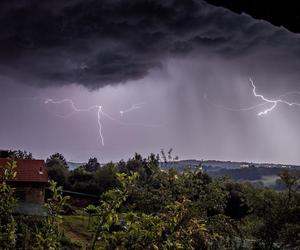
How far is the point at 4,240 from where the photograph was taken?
482 cm

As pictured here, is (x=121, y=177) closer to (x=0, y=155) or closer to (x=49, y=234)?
(x=49, y=234)

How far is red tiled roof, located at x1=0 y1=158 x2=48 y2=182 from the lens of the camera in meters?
46.1

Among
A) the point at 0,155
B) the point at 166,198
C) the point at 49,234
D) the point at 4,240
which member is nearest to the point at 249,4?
the point at 49,234

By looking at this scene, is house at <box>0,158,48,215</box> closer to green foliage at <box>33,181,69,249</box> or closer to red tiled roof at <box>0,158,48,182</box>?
red tiled roof at <box>0,158,48,182</box>

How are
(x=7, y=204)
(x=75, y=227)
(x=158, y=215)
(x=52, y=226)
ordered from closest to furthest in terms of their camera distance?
(x=52, y=226) → (x=7, y=204) → (x=158, y=215) → (x=75, y=227)

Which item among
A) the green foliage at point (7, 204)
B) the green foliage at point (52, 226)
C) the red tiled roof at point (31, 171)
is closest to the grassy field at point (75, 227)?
the red tiled roof at point (31, 171)

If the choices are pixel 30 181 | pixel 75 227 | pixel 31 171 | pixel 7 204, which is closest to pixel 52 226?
pixel 7 204

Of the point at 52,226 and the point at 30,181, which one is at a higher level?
the point at 52,226

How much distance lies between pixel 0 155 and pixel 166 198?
130ft

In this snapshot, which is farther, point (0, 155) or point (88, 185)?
point (88, 185)

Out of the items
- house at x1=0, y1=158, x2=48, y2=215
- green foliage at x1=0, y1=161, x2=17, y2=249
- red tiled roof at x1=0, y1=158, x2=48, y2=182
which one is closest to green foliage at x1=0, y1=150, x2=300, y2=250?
green foliage at x1=0, y1=161, x2=17, y2=249

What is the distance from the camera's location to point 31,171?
47.4 metres

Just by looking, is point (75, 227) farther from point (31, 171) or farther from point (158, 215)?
point (158, 215)

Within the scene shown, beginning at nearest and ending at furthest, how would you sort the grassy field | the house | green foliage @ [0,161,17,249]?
green foliage @ [0,161,17,249] < the grassy field < the house
